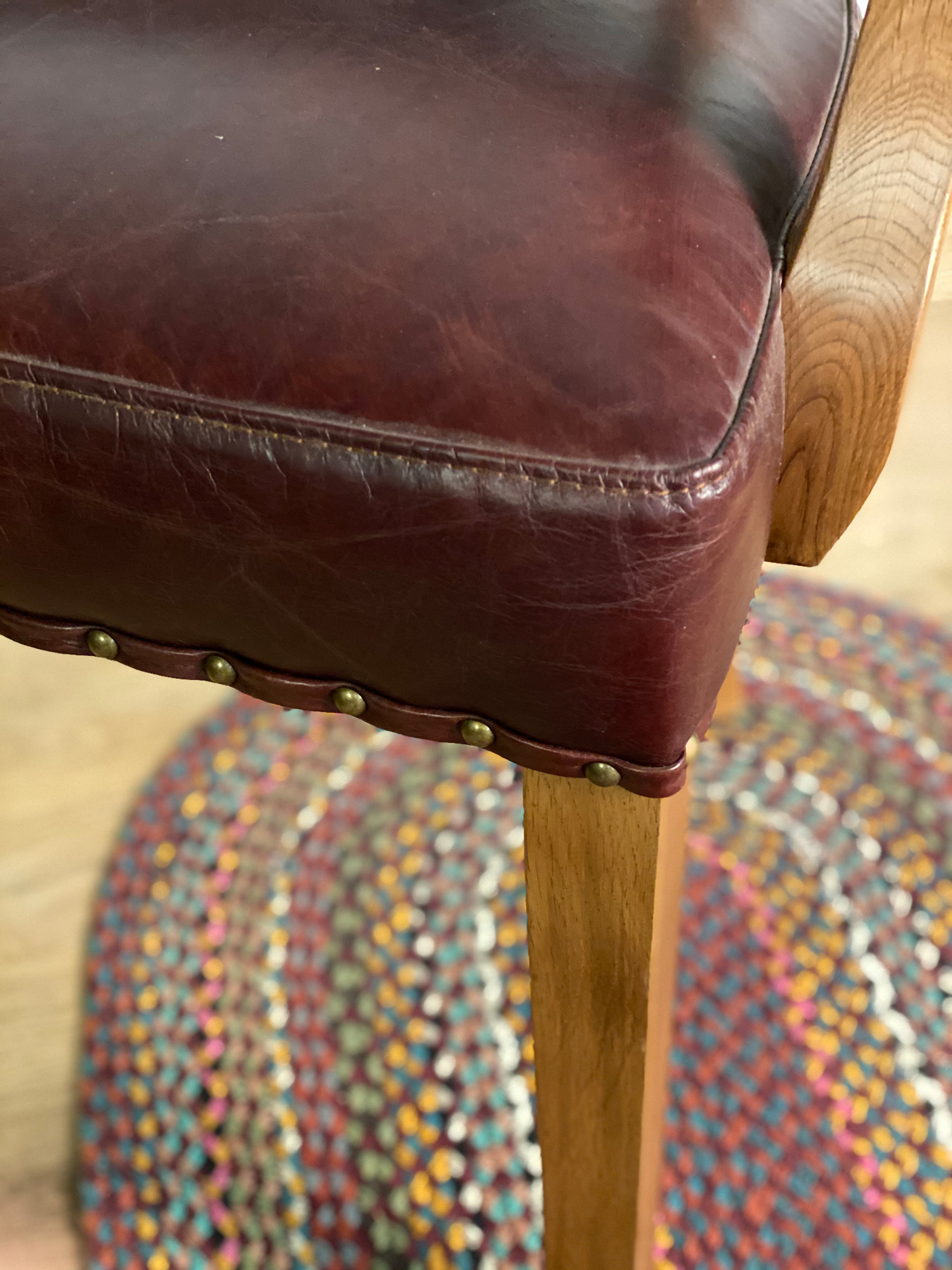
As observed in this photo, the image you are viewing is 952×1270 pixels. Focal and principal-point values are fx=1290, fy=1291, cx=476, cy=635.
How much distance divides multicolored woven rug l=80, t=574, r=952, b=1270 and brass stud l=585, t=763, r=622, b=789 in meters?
0.36

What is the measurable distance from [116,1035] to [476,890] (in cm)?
23

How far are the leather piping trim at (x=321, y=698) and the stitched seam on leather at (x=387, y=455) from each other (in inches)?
3.5

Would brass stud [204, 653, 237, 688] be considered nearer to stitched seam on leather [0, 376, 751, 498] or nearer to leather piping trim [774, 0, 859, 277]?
stitched seam on leather [0, 376, 751, 498]

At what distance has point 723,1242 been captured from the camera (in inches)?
25.7

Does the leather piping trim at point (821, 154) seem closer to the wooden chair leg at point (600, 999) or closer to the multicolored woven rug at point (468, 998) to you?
the wooden chair leg at point (600, 999)

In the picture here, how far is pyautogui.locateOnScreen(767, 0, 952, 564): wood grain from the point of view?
15.5 inches

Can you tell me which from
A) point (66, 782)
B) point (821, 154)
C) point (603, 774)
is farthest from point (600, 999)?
point (66, 782)

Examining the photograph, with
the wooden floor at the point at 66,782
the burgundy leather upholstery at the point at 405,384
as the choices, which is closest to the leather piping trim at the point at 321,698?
the burgundy leather upholstery at the point at 405,384

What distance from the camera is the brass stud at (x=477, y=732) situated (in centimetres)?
41

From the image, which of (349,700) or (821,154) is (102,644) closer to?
(349,700)

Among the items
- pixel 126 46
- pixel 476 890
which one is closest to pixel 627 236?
pixel 126 46

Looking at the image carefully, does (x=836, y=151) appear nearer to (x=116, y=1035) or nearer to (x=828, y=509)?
(x=828, y=509)

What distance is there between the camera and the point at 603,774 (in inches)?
15.8

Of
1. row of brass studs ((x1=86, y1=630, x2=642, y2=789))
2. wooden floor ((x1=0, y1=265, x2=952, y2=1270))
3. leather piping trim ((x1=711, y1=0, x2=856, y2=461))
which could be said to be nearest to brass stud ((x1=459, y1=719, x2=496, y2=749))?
row of brass studs ((x1=86, y1=630, x2=642, y2=789))
